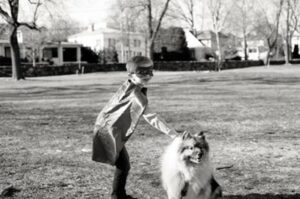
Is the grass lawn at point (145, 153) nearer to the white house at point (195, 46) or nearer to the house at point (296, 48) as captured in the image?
the house at point (296, 48)

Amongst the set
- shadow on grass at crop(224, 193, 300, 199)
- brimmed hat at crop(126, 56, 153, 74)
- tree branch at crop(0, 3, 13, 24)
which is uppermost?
tree branch at crop(0, 3, 13, 24)

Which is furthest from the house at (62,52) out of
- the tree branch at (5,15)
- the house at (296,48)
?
the house at (296,48)

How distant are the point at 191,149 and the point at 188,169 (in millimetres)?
236

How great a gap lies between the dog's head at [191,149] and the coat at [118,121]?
2.05 feet

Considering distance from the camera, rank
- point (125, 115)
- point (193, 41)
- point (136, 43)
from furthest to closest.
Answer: point (193, 41), point (136, 43), point (125, 115)

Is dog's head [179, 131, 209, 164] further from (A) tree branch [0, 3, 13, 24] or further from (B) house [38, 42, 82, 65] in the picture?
(B) house [38, 42, 82, 65]

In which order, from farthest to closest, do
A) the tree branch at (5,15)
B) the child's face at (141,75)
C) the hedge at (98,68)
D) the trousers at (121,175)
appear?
the hedge at (98,68) → the tree branch at (5,15) → the trousers at (121,175) → the child's face at (141,75)

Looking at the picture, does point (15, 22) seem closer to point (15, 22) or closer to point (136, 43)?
point (15, 22)

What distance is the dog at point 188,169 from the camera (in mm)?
4367

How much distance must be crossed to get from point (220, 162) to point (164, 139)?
235 centimetres

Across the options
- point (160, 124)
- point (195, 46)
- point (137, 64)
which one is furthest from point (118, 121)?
point (195, 46)

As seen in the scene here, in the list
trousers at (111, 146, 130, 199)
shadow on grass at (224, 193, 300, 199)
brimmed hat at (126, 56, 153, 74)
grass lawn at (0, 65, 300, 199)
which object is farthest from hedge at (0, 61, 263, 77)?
brimmed hat at (126, 56, 153, 74)

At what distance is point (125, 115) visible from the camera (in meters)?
4.88

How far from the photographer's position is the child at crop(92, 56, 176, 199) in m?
4.73
